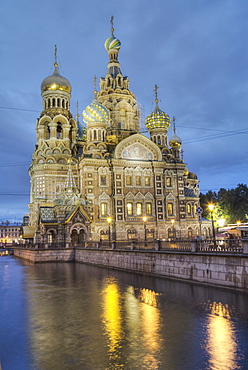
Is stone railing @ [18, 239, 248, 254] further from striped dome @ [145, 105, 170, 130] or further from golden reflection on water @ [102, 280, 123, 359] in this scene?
striped dome @ [145, 105, 170, 130]

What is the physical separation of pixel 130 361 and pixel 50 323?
4.33 metres

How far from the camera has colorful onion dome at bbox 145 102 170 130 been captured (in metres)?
52.1

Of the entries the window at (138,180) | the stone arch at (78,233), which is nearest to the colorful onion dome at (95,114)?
the window at (138,180)

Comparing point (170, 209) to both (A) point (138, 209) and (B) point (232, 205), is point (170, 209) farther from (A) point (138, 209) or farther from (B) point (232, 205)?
(B) point (232, 205)

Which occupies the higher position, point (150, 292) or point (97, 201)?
point (97, 201)

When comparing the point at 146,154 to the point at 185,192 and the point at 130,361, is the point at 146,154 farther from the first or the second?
the point at 130,361

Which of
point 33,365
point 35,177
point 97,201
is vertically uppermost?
point 35,177

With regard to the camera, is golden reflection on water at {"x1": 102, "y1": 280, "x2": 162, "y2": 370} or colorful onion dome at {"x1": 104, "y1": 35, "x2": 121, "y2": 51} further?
colorful onion dome at {"x1": 104, "y1": 35, "x2": 121, "y2": 51}

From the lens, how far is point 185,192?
171 ft

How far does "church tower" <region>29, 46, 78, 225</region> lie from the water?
32.1 metres

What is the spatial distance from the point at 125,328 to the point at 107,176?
3601 cm

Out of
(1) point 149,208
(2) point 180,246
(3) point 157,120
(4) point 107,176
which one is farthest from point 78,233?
(3) point 157,120

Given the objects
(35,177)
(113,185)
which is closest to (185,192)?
(113,185)

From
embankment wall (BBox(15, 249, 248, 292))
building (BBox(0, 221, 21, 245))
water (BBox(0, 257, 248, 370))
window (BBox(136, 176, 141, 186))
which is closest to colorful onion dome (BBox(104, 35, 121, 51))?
window (BBox(136, 176, 141, 186))
